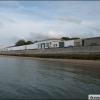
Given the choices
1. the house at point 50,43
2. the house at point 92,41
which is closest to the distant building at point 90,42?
the house at point 92,41

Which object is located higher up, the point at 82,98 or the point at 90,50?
the point at 90,50

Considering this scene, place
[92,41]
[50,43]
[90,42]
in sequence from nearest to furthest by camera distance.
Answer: [92,41], [90,42], [50,43]

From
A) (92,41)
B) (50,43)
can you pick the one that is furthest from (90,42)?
(50,43)

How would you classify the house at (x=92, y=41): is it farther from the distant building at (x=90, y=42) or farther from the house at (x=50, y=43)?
the house at (x=50, y=43)

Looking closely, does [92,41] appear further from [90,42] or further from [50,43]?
[50,43]

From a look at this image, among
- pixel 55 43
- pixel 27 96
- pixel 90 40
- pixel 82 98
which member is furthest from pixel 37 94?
pixel 55 43

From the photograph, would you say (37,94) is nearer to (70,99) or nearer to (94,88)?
(70,99)

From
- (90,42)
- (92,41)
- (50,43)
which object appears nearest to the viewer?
(92,41)

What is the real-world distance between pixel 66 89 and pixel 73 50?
27.7 metres

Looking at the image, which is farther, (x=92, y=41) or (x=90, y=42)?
(x=90, y=42)

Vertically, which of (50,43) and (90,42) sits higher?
(50,43)

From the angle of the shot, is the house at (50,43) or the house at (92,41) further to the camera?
the house at (50,43)

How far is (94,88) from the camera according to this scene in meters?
10.4

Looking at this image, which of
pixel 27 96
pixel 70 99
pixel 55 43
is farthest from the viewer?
pixel 55 43
